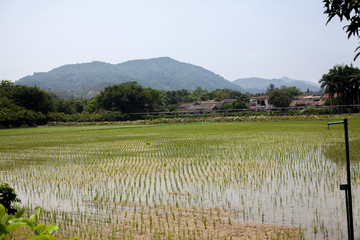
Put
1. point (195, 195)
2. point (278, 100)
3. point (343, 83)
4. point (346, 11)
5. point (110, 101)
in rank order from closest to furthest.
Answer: point (346, 11), point (195, 195), point (343, 83), point (110, 101), point (278, 100)

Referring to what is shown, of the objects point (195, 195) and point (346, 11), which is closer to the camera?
point (346, 11)

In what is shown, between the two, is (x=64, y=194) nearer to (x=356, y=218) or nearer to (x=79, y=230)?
(x=79, y=230)

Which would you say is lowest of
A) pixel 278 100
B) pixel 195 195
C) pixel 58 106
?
pixel 195 195

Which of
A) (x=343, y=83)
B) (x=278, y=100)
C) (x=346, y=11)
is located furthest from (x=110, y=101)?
(x=346, y=11)

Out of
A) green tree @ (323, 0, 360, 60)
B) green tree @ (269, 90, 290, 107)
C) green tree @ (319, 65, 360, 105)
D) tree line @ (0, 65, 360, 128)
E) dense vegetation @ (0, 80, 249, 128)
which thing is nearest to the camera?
green tree @ (323, 0, 360, 60)

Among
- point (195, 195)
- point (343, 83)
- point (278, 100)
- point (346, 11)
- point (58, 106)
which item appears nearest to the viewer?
point (346, 11)

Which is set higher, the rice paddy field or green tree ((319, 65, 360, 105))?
green tree ((319, 65, 360, 105))

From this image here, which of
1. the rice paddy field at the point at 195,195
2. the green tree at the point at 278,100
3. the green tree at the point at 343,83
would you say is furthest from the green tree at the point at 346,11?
the green tree at the point at 278,100

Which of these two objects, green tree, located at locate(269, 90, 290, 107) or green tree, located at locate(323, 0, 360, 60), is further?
green tree, located at locate(269, 90, 290, 107)

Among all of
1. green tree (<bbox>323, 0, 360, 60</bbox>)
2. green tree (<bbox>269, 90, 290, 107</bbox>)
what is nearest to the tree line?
green tree (<bbox>269, 90, 290, 107</bbox>)

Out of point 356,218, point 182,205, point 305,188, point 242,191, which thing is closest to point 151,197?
point 182,205

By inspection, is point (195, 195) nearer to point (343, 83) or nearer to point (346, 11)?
point (346, 11)

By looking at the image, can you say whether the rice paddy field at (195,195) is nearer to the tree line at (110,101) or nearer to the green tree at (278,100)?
the tree line at (110,101)

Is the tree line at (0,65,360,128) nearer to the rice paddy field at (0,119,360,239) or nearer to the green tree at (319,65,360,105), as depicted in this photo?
the green tree at (319,65,360,105)
